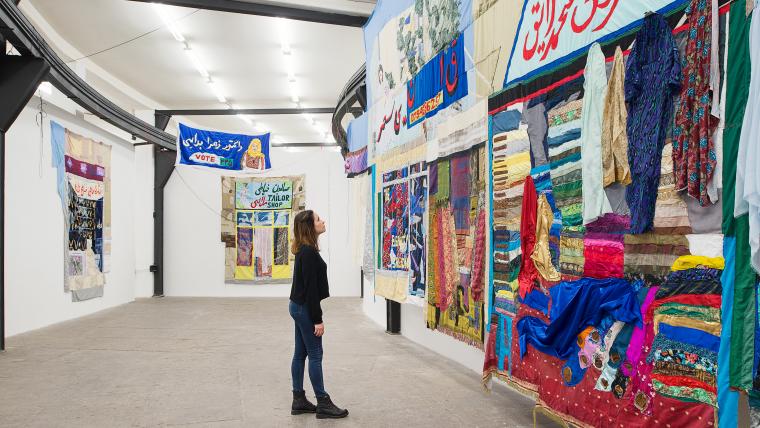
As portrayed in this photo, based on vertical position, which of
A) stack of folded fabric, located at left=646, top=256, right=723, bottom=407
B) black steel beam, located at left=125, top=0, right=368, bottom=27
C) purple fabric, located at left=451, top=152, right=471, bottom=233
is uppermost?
black steel beam, located at left=125, top=0, right=368, bottom=27

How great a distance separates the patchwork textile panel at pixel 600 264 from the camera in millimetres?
2592

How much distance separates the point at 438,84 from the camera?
5750 millimetres

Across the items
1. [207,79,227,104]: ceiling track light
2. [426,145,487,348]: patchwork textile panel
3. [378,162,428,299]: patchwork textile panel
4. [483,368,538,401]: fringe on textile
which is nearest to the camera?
[483,368,538,401]: fringe on textile

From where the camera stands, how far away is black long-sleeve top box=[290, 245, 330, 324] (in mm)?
3930

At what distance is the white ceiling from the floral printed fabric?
6.19 meters

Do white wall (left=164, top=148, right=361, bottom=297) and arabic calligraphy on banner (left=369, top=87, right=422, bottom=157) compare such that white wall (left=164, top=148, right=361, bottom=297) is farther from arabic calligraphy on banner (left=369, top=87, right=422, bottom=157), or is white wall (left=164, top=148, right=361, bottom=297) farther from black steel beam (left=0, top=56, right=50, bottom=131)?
black steel beam (left=0, top=56, right=50, bottom=131)

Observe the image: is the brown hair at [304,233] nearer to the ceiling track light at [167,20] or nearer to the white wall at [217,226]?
the ceiling track light at [167,20]

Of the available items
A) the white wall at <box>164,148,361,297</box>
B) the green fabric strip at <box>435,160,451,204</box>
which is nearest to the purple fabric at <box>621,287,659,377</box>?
the green fabric strip at <box>435,160,451,204</box>

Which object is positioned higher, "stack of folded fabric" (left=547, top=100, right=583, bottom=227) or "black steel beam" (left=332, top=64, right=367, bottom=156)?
"black steel beam" (left=332, top=64, right=367, bottom=156)

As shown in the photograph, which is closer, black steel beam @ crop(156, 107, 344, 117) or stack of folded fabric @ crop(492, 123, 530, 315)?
stack of folded fabric @ crop(492, 123, 530, 315)

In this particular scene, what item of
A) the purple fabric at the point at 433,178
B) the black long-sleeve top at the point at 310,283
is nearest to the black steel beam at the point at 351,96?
the purple fabric at the point at 433,178

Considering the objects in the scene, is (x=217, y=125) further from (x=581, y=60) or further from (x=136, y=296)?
(x=581, y=60)

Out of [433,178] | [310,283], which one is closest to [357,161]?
[433,178]

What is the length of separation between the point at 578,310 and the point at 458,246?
6.60 feet
